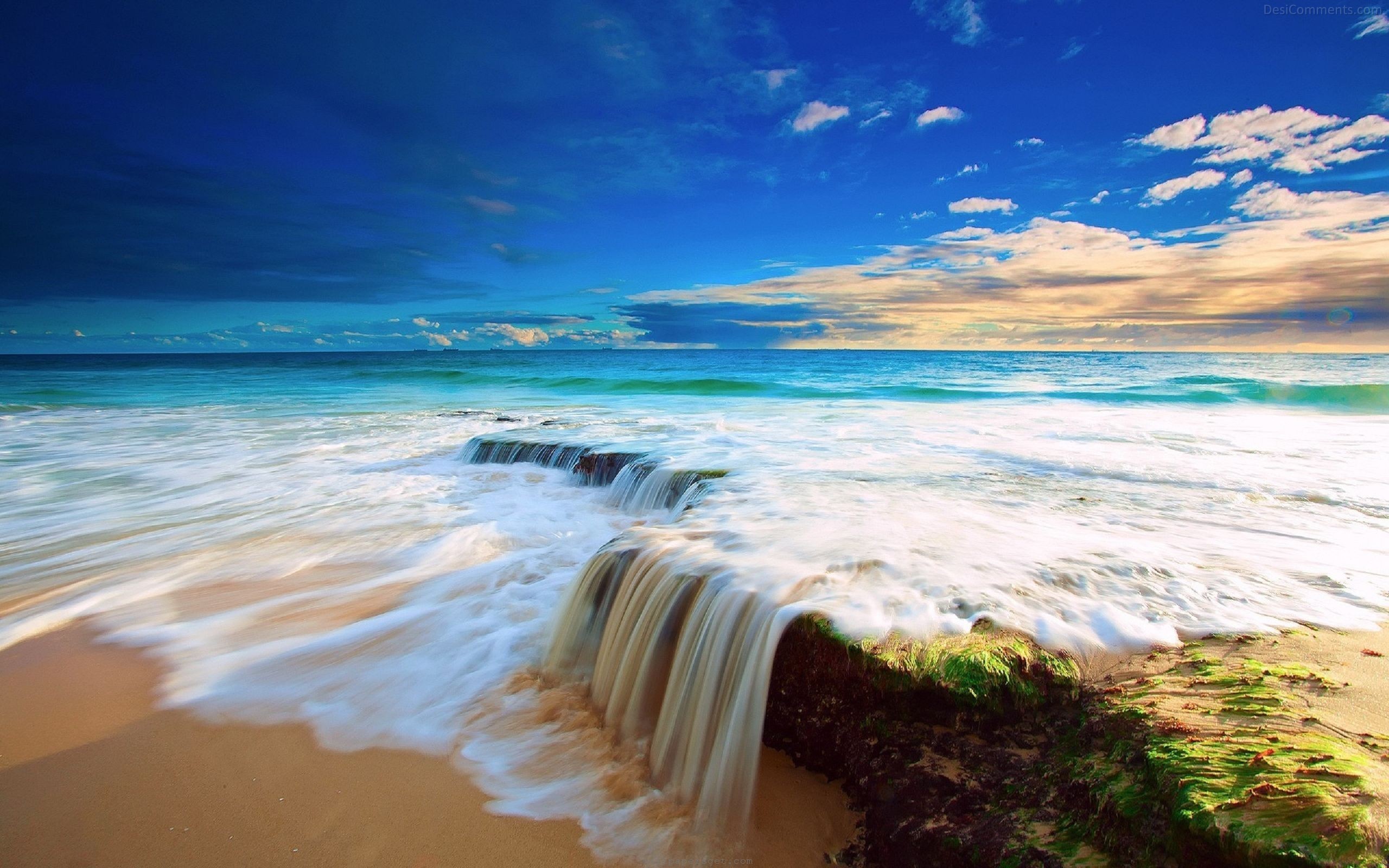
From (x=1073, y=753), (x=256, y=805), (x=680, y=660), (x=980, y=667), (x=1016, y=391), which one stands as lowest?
(x=256, y=805)

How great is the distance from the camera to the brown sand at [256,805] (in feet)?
8.55

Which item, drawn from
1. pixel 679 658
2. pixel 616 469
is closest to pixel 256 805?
pixel 679 658

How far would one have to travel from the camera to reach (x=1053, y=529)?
4707 mm

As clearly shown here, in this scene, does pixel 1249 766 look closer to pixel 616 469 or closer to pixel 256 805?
pixel 256 805

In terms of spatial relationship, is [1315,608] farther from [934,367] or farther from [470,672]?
[934,367]

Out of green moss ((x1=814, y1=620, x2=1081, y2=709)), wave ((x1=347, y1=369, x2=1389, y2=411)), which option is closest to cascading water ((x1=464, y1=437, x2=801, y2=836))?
green moss ((x1=814, y1=620, x2=1081, y2=709))

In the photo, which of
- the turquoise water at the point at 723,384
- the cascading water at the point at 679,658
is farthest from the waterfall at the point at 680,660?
the turquoise water at the point at 723,384

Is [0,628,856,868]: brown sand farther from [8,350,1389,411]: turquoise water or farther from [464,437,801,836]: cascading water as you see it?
[8,350,1389,411]: turquoise water

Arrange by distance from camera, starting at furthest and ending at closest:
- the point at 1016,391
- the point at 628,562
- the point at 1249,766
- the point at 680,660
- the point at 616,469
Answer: the point at 1016,391
the point at 616,469
the point at 628,562
the point at 680,660
the point at 1249,766

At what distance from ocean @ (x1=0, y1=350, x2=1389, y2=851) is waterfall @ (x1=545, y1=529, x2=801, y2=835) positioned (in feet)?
0.05

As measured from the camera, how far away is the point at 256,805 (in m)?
2.89

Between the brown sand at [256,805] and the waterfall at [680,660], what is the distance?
208 millimetres

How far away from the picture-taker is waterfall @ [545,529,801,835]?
2939 mm

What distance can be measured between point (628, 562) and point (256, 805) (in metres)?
2.14
